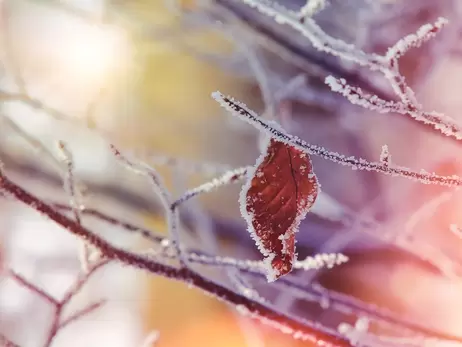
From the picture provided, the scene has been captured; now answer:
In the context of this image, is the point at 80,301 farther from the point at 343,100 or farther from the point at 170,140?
the point at 343,100

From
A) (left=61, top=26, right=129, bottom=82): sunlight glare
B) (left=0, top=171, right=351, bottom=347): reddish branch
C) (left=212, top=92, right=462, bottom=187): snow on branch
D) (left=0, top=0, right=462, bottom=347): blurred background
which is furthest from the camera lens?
(left=61, top=26, right=129, bottom=82): sunlight glare

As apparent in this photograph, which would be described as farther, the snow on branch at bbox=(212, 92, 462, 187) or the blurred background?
the blurred background

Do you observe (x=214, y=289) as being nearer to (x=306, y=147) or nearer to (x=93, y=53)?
(x=306, y=147)

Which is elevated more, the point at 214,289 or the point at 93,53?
the point at 93,53

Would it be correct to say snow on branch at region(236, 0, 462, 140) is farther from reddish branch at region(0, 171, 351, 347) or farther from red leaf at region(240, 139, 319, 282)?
reddish branch at region(0, 171, 351, 347)

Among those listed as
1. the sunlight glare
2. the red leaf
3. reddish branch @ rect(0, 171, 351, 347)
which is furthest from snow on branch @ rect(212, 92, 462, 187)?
the sunlight glare

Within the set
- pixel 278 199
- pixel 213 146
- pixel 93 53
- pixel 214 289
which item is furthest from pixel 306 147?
pixel 213 146
